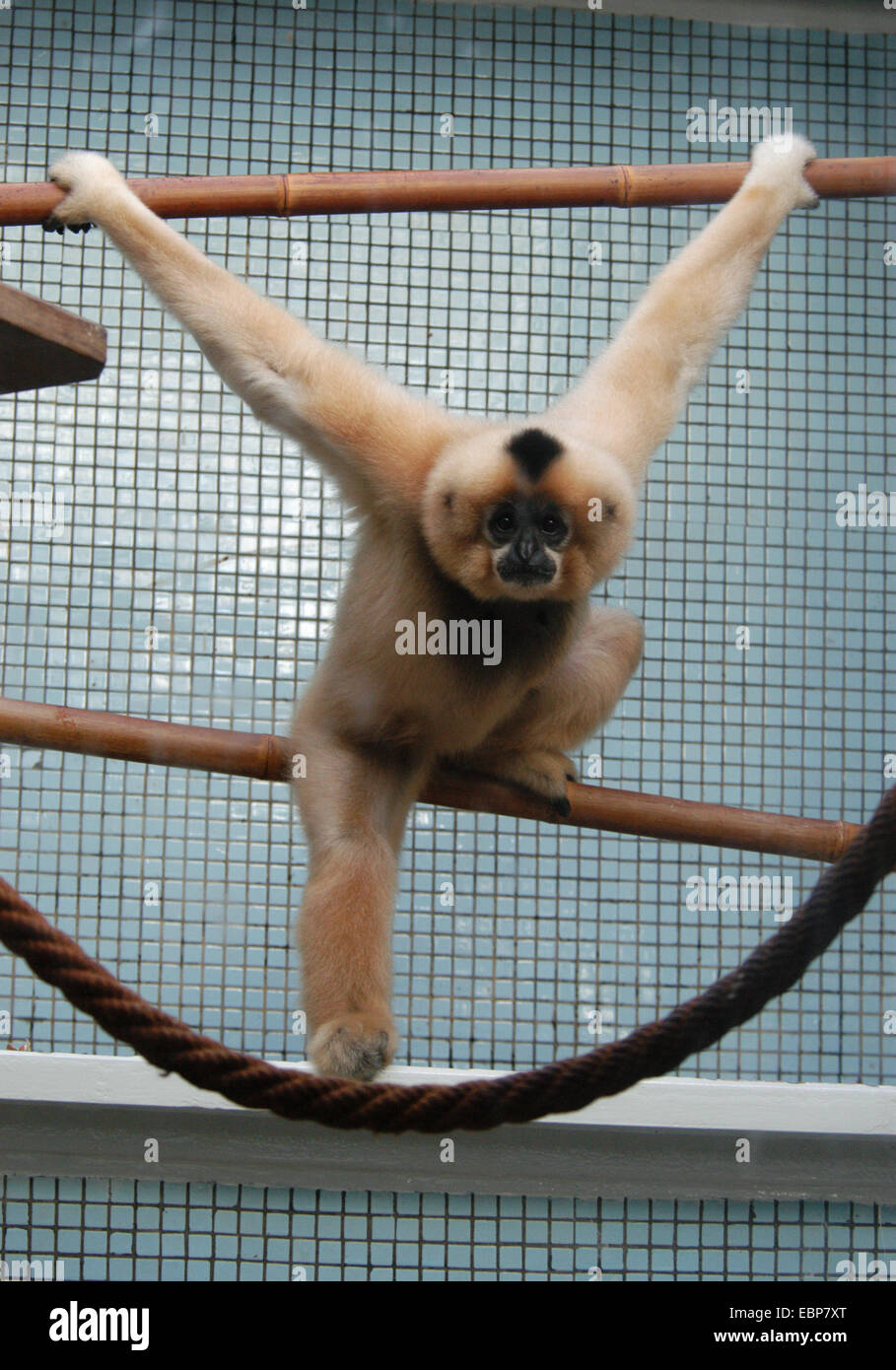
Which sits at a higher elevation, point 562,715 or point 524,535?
point 524,535

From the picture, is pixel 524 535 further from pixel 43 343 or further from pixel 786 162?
pixel 786 162

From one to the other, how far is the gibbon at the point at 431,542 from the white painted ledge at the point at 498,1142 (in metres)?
0.77

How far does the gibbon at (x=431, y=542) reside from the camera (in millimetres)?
1766

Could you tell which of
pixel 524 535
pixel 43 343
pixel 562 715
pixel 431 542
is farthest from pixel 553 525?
pixel 43 343

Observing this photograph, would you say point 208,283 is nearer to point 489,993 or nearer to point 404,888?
point 404,888

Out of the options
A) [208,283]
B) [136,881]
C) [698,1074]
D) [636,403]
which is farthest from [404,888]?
Result: [208,283]

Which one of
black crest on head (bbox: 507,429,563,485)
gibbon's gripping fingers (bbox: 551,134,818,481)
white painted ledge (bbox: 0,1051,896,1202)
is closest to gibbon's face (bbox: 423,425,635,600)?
black crest on head (bbox: 507,429,563,485)

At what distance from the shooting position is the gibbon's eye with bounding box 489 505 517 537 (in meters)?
1.77

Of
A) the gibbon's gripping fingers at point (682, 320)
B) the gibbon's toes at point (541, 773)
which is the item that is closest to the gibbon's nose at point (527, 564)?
Answer: the gibbon's gripping fingers at point (682, 320)

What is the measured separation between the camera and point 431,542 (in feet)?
6.00

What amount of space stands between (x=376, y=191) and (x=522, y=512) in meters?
0.63

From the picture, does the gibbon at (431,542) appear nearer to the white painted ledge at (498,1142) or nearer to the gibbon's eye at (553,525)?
the gibbon's eye at (553,525)

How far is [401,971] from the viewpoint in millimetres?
2533

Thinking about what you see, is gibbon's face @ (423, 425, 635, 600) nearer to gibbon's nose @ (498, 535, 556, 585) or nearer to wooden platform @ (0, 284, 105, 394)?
gibbon's nose @ (498, 535, 556, 585)
